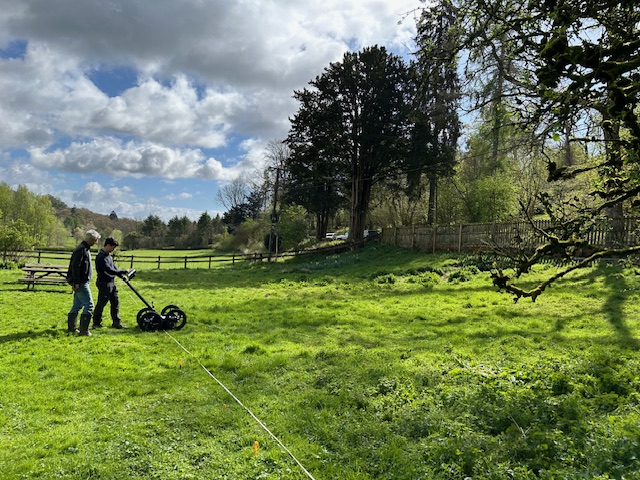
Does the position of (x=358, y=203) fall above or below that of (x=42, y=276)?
above

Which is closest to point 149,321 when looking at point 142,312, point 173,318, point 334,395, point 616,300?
point 142,312

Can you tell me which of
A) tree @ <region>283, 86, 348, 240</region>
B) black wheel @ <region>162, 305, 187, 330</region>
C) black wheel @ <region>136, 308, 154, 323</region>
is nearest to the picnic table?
black wheel @ <region>136, 308, 154, 323</region>

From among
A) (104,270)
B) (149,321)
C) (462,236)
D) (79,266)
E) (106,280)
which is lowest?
(149,321)

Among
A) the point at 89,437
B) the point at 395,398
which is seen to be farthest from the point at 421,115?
the point at 89,437

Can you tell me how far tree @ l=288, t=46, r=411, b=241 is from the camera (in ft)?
99.3

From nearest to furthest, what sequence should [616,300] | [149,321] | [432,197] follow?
[149,321] < [616,300] < [432,197]

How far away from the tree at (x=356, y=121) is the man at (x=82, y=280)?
2361cm

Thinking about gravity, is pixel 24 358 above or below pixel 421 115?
below

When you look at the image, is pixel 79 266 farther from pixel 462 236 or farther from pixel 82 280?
pixel 462 236

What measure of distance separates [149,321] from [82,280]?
1609 millimetres

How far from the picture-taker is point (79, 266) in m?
7.93

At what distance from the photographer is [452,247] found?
2159 cm

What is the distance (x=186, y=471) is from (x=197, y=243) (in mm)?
69495

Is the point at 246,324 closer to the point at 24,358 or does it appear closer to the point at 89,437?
the point at 24,358
